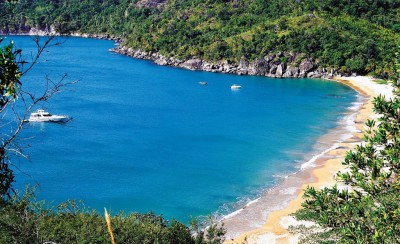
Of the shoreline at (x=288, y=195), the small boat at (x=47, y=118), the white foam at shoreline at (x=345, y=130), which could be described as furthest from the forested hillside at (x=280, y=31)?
the small boat at (x=47, y=118)

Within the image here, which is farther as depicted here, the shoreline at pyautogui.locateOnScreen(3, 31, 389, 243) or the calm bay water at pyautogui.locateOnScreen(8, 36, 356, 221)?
the calm bay water at pyautogui.locateOnScreen(8, 36, 356, 221)

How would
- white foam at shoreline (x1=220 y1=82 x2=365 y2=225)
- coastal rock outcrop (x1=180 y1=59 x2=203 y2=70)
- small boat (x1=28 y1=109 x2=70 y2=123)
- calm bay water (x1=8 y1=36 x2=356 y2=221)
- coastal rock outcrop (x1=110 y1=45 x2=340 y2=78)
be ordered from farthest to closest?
coastal rock outcrop (x1=180 y1=59 x2=203 y2=70), coastal rock outcrop (x1=110 y1=45 x2=340 y2=78), small boat (x1=28 y1=109 x2=70 y2=123), calm bay water (x1=8 y1=36 x2=356 y2=221), white foam at shoreline (x1=220 y1=82 x2=365 y2=225)

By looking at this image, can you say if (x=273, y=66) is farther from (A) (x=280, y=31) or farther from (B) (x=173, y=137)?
(B) (x=173, y=137)

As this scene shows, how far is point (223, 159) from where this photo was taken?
168 ft

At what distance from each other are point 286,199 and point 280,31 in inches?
3031

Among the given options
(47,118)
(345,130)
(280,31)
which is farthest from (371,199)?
(280,31)

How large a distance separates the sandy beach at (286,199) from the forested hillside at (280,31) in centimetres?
3741

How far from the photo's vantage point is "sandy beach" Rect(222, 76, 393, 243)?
33094 mm

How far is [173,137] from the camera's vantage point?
5953cm

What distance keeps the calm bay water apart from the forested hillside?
918 cm

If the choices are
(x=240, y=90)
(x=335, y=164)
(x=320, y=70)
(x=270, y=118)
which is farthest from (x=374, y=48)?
(x=335, y=164)

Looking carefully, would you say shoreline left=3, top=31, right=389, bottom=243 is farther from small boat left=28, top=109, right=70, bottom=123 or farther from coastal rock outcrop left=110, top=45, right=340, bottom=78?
coastal rock outcrop left=110, top=45, right=340, bottom=78

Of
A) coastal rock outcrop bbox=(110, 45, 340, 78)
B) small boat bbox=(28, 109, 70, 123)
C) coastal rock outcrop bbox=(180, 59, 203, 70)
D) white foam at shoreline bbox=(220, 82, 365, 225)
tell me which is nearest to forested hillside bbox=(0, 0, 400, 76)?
coastal rock outcrop bbox=(110, 45, 340, 78)

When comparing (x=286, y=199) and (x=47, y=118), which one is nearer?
(x=286, y=199)
